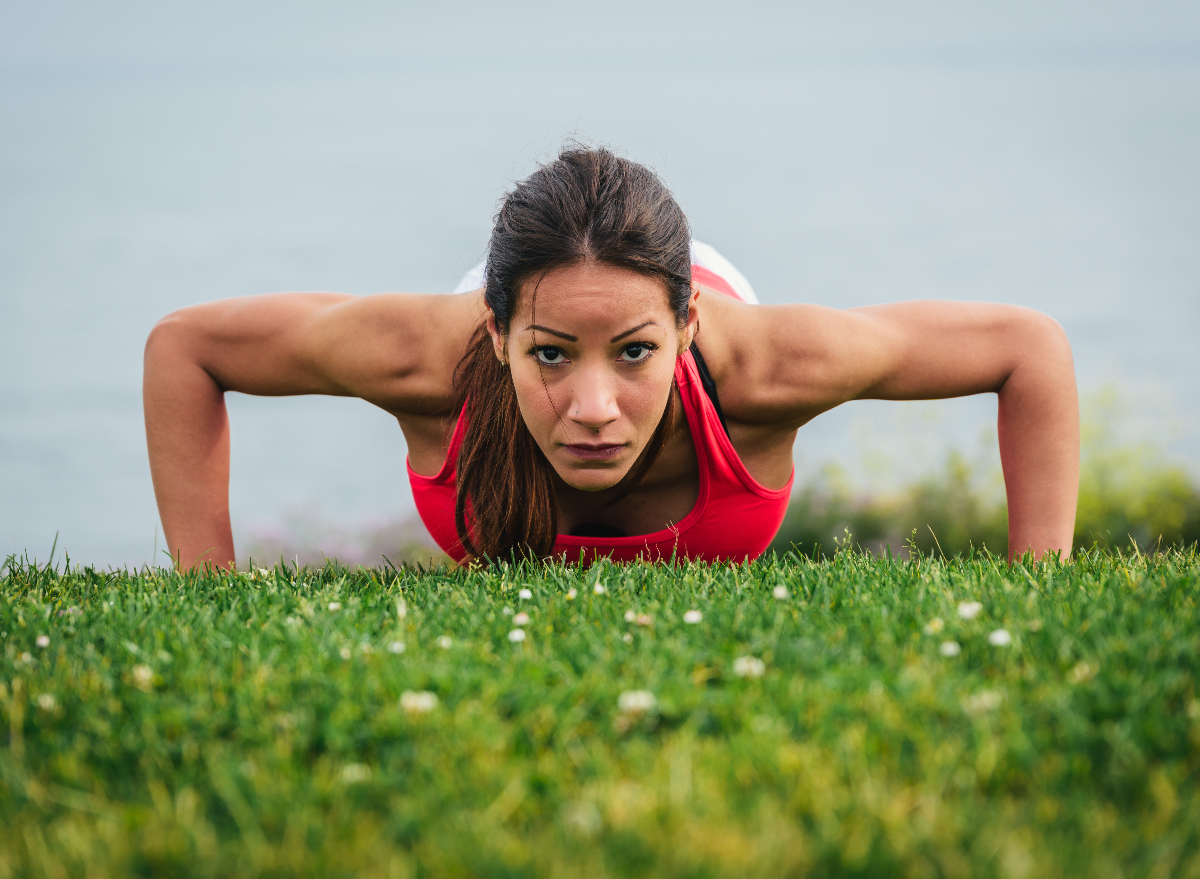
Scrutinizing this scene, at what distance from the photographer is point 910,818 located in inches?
65.7

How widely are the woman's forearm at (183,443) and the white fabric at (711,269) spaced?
1.62m

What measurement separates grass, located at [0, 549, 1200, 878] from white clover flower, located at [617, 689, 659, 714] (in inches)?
0.6

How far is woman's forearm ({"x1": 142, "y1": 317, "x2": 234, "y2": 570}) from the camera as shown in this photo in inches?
189

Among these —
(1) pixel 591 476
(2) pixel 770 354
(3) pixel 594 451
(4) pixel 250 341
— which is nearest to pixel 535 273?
(3) pixel 594 451

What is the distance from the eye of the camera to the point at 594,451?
361 centimetres

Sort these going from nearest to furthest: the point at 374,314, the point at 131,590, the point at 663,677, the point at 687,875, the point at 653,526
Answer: the point at 687,875 → the point at 663,677 → the point at 131,590 → the point at 374,314 → the point at 653,526

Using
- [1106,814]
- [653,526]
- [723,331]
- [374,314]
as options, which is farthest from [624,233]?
[1106,814]

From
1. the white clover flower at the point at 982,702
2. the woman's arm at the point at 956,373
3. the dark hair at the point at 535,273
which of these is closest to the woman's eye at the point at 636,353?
the dark hair at the point at 535,273

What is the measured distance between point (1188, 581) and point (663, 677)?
194 cm

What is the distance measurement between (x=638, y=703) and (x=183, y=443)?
371 cm

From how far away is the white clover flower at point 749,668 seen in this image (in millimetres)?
2230

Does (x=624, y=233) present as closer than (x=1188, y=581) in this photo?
No

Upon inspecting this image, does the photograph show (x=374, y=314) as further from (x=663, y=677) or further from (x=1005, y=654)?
(x=1005, y=654)

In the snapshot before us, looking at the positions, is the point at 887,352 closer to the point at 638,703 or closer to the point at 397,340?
the point at 397,340
